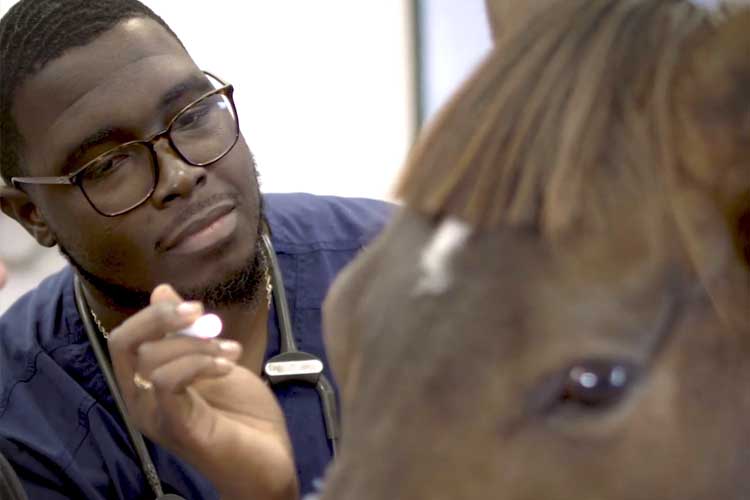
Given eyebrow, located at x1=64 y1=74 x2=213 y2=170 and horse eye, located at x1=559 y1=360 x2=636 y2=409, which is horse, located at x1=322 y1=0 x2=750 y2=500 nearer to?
horse eye, located at x1=559 y1=360 x2=636 y2=409

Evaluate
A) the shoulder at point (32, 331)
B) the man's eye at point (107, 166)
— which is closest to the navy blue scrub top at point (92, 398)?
the shoulder at point (32, 331)

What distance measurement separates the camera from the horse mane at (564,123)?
0.44 m

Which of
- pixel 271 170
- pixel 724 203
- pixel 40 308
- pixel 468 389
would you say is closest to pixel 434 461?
pixel 468 389

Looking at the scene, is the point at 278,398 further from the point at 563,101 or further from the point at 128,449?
the point at 563,101

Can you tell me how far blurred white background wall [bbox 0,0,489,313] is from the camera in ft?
5.27

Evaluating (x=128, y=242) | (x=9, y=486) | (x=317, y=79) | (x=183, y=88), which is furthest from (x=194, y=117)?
(x=317, y=79)

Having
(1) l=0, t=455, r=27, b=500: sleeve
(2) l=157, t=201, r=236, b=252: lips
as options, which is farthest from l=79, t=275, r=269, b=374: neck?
(1) l=0, t=455, r=27, b=500: sleeve

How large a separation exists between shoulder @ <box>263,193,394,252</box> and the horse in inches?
25.0

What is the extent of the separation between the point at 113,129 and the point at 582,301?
60 cm

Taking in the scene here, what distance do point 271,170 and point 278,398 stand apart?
763 millimetres

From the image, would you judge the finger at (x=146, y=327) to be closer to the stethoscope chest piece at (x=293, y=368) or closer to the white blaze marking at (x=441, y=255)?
the stethoscope chest piece at (x=293, y=368)

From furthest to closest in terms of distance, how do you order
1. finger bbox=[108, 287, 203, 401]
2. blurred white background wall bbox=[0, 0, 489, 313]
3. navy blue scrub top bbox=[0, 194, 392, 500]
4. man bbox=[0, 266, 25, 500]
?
blurred white background wall bbox=[0, 0, 489, 313], navy blue scrub top bbox=[0, 194, 392, 500], man bbox=[0, 266, 25, 500], finger bbox=[108, 287, 203, 401]

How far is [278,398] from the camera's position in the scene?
99 centimetres

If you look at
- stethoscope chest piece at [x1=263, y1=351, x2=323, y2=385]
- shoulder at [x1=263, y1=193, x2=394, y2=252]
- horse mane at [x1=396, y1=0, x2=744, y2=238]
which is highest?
horse mane at [x1=396, y1=0, x2=744, y2=238]
